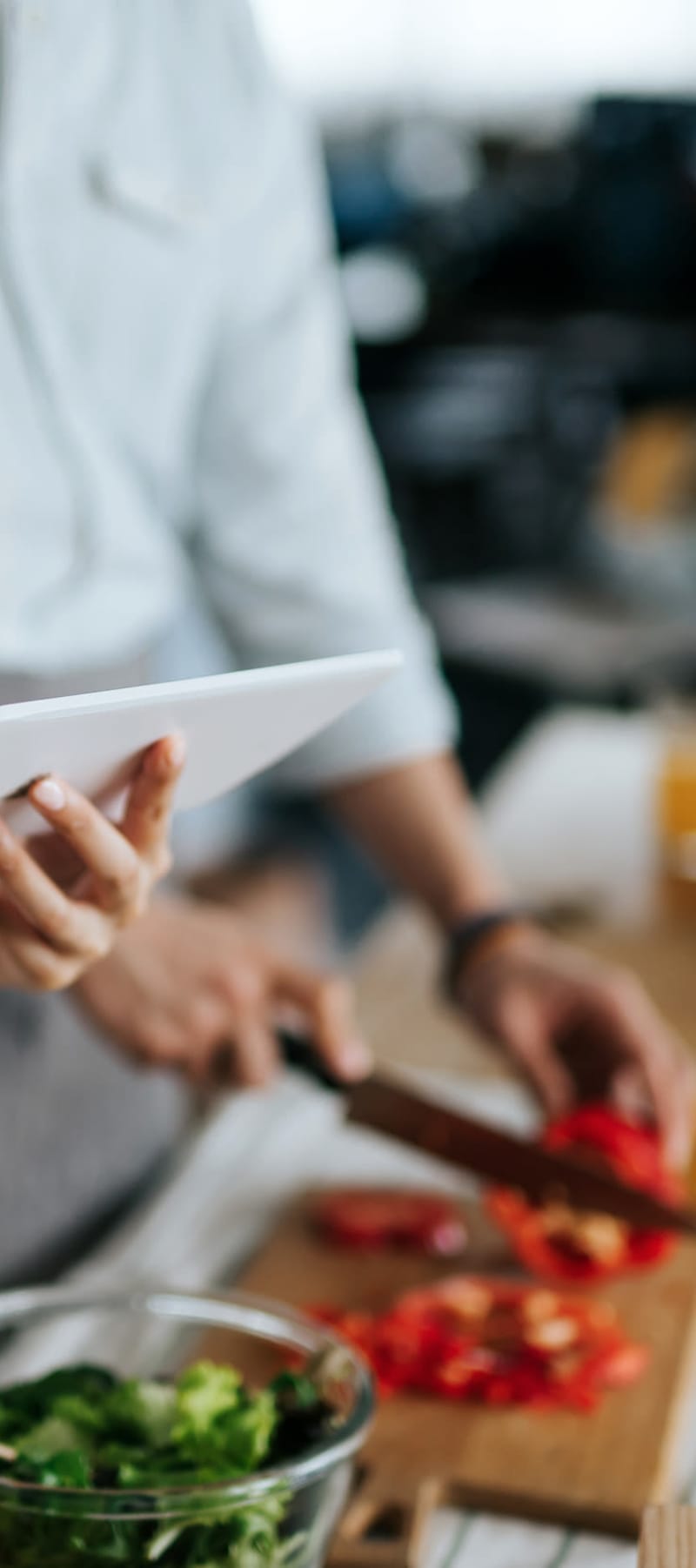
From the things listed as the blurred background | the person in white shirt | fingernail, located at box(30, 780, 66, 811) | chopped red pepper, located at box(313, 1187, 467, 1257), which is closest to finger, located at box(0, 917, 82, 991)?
fingernail, located at box(30, 780, 66, 811)

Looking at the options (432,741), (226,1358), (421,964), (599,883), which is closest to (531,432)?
(599,883)

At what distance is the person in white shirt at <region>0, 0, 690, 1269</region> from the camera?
3.36 feet

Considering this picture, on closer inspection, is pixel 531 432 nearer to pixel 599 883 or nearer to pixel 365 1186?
pixel 599 883

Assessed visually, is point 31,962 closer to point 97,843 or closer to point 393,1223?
point 97,843

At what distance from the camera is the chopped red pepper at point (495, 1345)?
0.95 meters

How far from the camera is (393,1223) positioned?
1140mm

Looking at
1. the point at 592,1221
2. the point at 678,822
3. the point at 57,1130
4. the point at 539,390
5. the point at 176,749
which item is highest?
the point at 176,749

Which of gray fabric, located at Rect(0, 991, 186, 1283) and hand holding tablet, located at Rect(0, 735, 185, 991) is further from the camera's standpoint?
gray fabric, located at Rect(0, 991, 186, 1283)

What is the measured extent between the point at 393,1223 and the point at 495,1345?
0.16 m

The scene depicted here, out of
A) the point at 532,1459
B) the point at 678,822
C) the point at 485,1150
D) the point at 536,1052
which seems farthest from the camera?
the point at 678,822

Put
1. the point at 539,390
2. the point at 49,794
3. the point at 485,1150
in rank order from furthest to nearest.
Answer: the point at 539,390 → the point at 485,1150 → the point at 49,794

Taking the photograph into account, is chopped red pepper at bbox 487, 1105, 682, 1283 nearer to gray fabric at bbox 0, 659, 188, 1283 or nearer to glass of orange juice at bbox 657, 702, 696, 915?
gray fabric at bbox 0, 659, 188, 1283

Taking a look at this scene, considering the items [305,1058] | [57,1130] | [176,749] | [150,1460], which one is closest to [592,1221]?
[305,1058]

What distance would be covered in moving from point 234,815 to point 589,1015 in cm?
263
